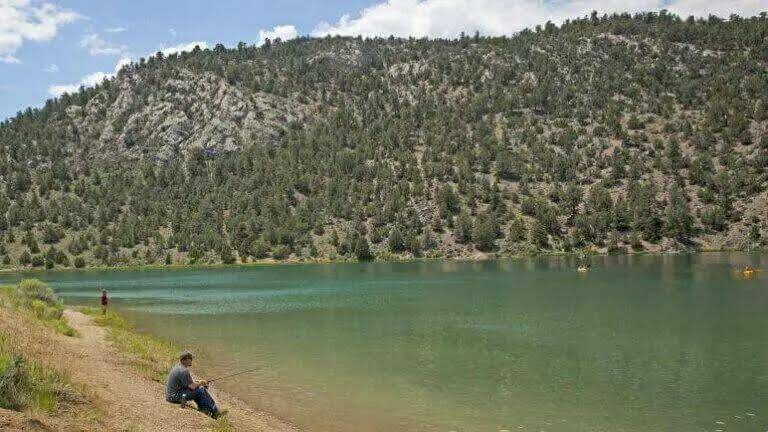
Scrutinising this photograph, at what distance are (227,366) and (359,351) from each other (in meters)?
7.71

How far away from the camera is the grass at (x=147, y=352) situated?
28.2m

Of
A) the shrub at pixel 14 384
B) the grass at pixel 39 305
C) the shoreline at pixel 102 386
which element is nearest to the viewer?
the shrub at pixel 14 384

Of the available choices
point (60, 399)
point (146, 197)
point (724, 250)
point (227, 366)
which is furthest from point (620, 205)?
point (60, 399)

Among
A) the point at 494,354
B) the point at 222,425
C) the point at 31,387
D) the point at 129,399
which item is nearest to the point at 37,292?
the point at 129,399

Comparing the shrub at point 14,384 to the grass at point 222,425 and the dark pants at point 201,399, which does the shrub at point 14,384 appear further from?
the dark pants at point 201,399

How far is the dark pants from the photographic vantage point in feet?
68.6

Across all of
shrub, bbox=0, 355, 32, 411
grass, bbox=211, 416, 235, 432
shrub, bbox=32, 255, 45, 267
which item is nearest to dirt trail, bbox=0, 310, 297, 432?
grass, bbox=211, 416, 235, 432

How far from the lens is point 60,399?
16594 millimetres

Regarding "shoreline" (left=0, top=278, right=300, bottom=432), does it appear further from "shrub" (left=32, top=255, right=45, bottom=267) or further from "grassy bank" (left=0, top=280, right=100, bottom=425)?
"shrub" (left=32, top=255, right=45, bottom=267)

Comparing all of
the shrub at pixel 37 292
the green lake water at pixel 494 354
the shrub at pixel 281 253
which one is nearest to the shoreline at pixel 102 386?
the green lake water at pixel 494 354

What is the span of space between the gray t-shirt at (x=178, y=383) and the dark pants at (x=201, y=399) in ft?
0.67

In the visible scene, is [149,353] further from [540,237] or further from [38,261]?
[38,261]

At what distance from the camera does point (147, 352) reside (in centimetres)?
3281

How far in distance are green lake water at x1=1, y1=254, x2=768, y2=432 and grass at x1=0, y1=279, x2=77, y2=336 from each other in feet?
23.5
